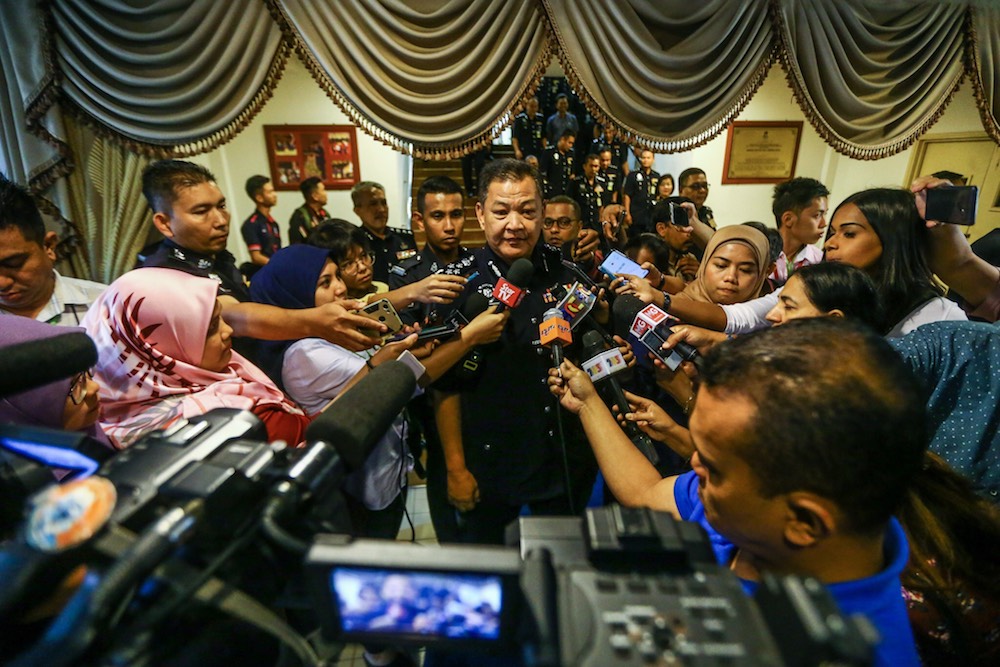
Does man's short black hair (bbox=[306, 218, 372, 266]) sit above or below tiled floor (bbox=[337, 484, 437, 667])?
above

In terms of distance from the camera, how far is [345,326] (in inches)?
54.3

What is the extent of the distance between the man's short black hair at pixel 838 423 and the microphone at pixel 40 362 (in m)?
0.96

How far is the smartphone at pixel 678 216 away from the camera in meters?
3.14

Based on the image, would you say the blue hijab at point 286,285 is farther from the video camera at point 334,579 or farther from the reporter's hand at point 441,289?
the video camera at point 334,579

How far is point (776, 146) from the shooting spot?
5414mm

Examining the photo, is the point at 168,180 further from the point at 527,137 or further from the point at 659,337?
the point at 527,137

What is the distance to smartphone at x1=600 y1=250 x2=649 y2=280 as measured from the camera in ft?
6.15

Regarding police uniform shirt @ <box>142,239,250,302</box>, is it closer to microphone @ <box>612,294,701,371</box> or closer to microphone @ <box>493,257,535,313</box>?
microphone @ <box>493,257,535,313</box>

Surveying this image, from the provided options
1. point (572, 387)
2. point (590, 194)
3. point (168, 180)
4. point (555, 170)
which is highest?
point (555, 170)

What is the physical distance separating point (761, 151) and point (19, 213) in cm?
644

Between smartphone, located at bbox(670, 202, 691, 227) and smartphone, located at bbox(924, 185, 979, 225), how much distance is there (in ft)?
5.36

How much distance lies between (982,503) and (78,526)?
138cm

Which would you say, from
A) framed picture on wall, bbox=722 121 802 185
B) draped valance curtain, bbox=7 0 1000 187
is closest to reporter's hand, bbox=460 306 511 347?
draped valance curtain, bbox=7 0 1000 187

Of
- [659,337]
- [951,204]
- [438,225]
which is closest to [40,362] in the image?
[659,337]
